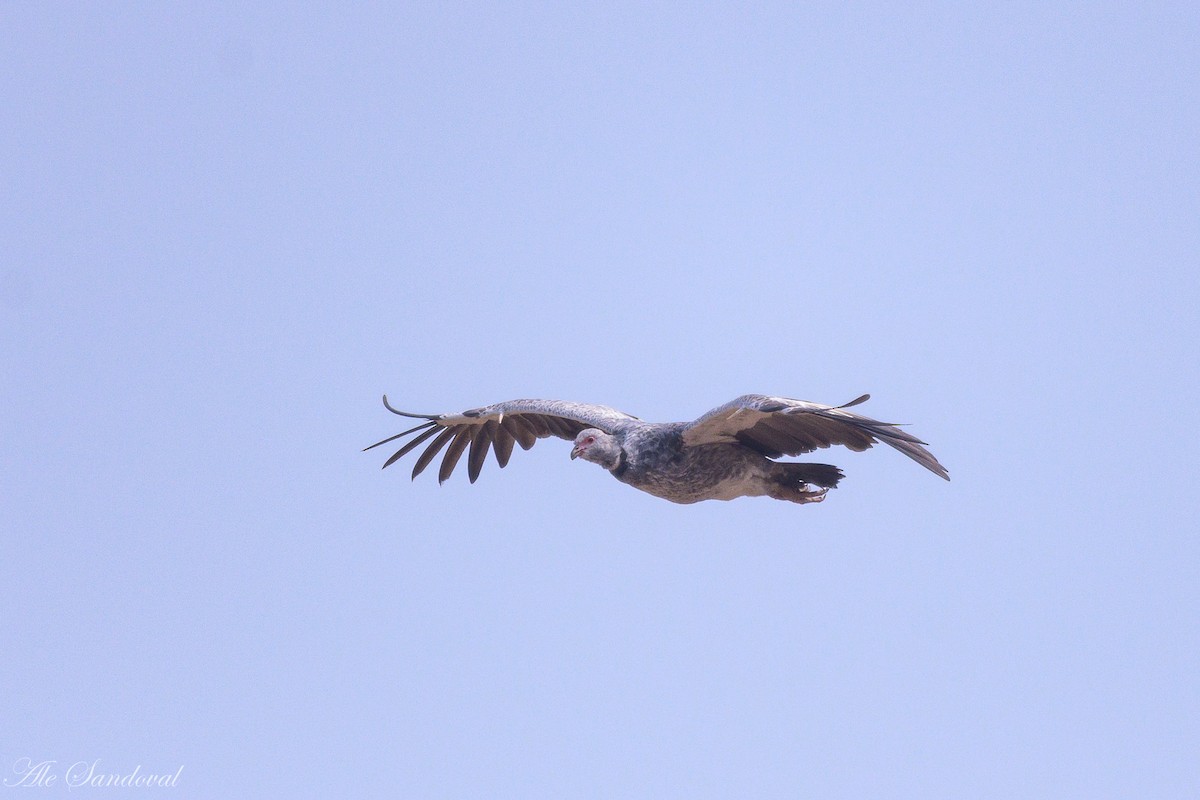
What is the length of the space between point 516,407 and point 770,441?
297 centimetres

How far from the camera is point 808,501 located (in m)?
11.5

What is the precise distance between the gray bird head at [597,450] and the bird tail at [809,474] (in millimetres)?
1353

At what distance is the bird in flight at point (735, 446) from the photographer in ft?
32.8

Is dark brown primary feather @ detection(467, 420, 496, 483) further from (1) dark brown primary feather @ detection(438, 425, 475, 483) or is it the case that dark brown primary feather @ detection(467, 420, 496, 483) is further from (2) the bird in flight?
(2) the bird in flight

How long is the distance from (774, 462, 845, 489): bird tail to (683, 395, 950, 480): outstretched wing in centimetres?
15

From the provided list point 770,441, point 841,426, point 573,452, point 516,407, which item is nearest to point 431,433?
point 516,407

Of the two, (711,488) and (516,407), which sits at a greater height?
(516,407)

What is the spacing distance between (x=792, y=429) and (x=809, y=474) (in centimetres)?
64

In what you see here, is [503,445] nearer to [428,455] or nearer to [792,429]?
[428,455]

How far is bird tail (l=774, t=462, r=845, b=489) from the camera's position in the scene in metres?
11.3

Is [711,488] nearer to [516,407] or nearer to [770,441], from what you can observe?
[770,441]

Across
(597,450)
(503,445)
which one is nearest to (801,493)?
(597,450)

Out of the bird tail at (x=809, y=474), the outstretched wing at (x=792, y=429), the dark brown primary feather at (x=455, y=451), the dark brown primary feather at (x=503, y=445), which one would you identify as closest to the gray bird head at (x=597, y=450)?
the outstretched wing at (x=792, y=429)

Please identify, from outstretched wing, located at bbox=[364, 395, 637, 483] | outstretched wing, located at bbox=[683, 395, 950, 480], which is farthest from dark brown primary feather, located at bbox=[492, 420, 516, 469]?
outstretched wing, located at bbox=[683, 395, 950, 480]
